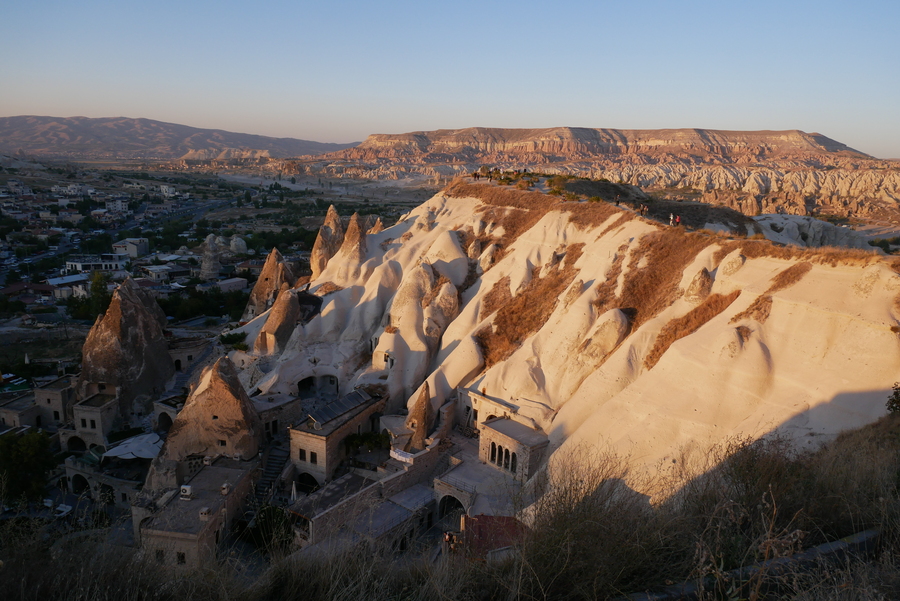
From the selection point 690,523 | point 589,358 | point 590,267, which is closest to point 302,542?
point 589,358

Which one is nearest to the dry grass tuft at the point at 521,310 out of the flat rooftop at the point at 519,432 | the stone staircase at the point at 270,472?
the flat rooftop at the point at 519,432

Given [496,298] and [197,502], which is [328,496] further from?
[496,298]

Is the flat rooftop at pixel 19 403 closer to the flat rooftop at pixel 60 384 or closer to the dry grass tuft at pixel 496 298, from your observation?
the flat rooftop at pixel 60 384

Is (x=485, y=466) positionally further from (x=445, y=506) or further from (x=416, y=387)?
(x=416, y=387)

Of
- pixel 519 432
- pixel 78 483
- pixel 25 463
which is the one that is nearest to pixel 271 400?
pixel 78 483

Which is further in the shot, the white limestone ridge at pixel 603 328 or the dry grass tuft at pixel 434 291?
the dry grass tuft at pixel 434 291

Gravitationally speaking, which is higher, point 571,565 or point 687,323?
point 571,565
